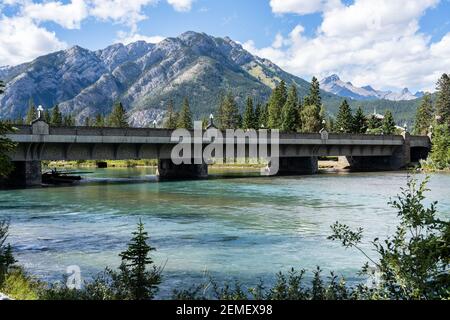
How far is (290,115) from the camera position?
12094cm

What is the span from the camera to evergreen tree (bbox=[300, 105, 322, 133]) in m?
118

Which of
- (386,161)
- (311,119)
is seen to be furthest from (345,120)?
(386,161)

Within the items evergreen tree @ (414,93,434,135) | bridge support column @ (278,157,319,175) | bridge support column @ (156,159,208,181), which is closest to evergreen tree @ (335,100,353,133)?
evergreen tree @ (414,93,434,135)

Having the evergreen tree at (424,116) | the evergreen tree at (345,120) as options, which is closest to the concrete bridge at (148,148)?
the evergreen tree at (345,120)

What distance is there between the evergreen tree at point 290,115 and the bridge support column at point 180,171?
180ft

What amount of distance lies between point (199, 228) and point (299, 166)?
58633mm

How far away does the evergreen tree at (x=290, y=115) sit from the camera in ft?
393

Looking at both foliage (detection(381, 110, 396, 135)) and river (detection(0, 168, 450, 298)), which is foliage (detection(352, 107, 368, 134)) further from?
river (detection(0, 168, 450, 298))

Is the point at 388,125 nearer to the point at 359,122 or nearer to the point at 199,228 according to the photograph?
the point at 359,122

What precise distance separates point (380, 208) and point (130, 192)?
2393 centimetres

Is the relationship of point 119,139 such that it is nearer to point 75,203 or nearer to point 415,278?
point 75,203

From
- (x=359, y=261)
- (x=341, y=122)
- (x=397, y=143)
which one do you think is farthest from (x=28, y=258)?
(x=341, y=122)

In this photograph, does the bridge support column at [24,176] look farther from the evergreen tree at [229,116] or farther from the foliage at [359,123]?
the evergreen tree at [229,116]

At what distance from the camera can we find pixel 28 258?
1734 cm
